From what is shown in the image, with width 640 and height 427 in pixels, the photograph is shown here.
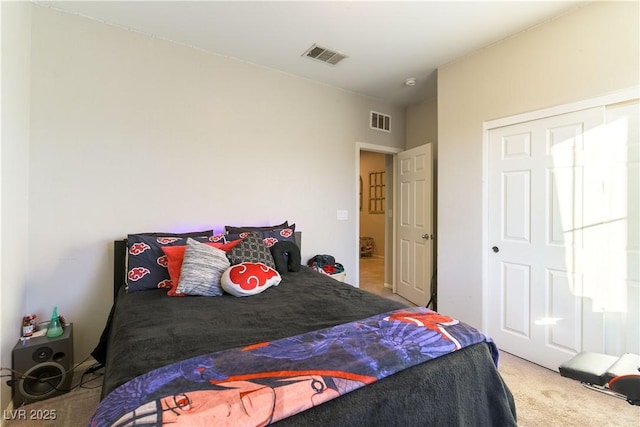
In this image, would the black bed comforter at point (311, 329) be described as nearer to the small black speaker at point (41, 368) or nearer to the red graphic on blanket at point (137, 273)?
Result: the red graphic on blanket at point (137, 273)

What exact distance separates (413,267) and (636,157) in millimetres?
2346

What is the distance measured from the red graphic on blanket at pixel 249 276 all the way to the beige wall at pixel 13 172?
1.19m

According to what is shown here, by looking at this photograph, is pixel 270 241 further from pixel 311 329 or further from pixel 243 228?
pixel 311 329

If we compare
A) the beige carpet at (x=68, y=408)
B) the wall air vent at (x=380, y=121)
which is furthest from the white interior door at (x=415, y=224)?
the beige carpet at (x=68, y=408)

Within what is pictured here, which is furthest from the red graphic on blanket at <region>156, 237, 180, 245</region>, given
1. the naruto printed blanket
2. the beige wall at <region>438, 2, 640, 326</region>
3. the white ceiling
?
the beige wall at <region>438, 2, 640, 326</region>

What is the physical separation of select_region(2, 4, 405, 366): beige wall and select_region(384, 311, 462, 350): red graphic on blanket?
6.43 feet

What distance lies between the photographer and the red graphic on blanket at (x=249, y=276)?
186 centimetres

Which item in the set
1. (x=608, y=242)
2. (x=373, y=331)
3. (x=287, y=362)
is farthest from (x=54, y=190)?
(x=608, y=242)

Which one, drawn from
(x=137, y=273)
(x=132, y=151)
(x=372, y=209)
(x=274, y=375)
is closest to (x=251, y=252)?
(x=137, y=273)

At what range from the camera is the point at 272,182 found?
3.11 meters

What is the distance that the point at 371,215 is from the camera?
7.50 m

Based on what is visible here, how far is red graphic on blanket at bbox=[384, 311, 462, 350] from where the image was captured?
123cm

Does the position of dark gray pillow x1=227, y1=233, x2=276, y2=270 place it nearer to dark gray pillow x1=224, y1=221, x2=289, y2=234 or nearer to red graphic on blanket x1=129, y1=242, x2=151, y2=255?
dark gray pillow x1=224, y1=221, x2=289, y2=234

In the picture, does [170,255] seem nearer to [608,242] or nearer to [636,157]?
[608,242]
